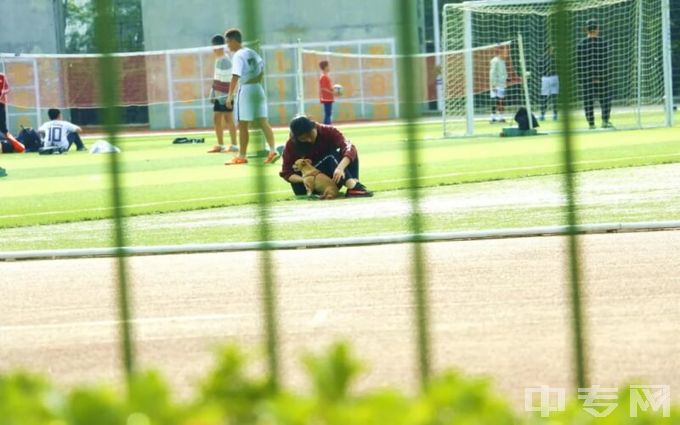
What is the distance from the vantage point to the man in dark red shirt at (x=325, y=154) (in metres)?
12.2

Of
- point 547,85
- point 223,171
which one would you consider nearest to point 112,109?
point 223,171

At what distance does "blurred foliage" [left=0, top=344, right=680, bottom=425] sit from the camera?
51.6 inches

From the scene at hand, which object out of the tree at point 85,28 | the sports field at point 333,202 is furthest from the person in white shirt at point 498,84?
the tree at point 85,28

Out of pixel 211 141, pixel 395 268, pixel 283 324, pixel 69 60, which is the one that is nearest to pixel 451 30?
pixel 211 141

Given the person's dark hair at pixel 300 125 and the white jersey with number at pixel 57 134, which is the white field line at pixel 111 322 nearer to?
the person's dark hair at pixel 300 125

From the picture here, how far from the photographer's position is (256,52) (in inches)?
90.4

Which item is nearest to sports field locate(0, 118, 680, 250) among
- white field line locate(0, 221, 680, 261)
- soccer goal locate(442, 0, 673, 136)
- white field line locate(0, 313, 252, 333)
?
white field line locate(0, 221, 680, 261)

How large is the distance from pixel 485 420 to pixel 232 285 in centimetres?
581

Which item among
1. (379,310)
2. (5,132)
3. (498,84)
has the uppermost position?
(498,84)

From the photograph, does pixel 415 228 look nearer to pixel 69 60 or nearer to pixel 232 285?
pixel 232 285

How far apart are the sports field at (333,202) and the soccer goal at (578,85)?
3925 millimetres

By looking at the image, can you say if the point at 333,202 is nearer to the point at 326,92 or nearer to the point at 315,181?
the point at 315,181

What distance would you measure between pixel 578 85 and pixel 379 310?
19626 mm

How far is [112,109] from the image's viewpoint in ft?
7.14
